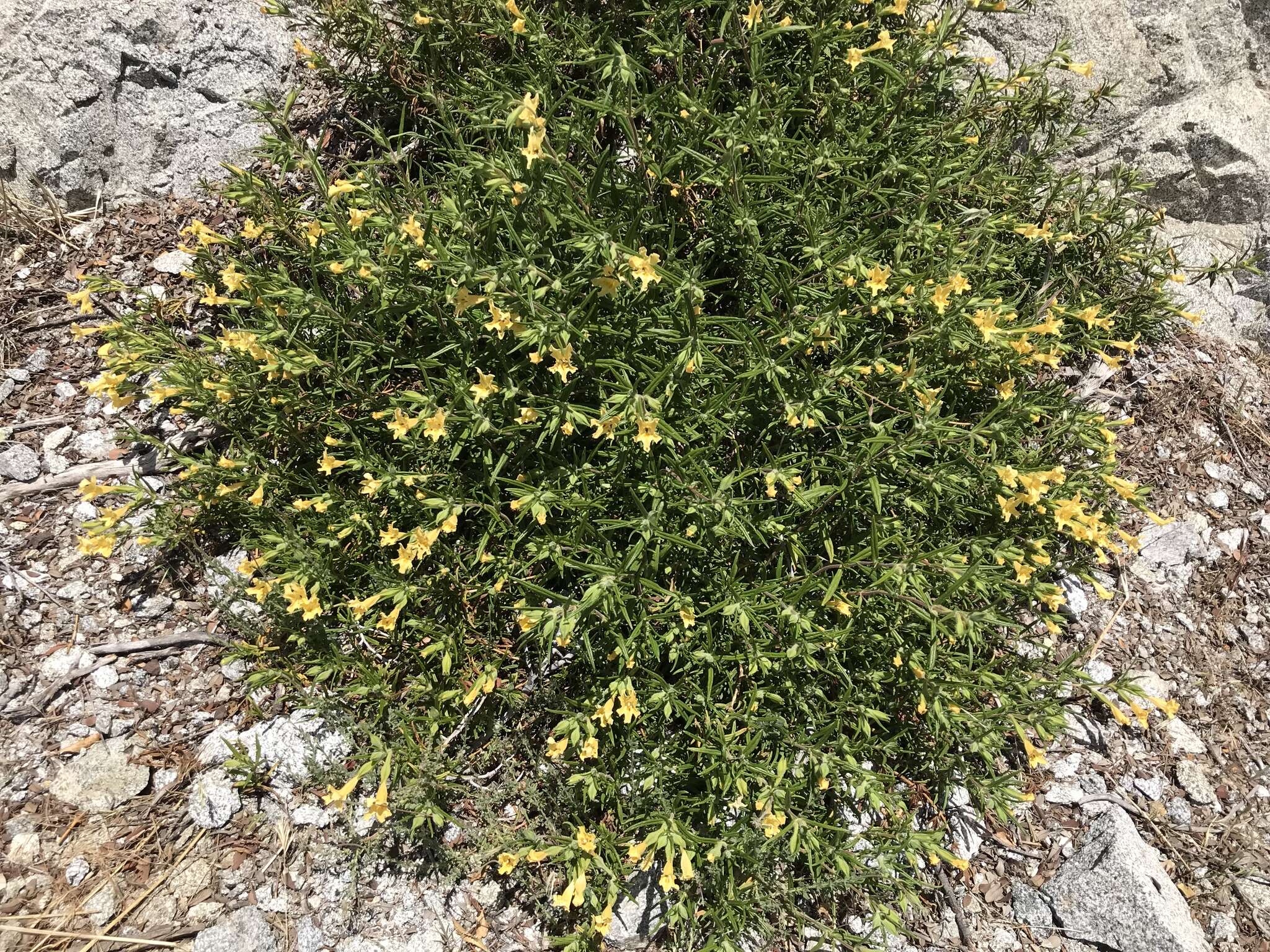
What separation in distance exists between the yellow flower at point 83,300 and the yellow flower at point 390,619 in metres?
2.22

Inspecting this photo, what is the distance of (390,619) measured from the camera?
10.3 ft

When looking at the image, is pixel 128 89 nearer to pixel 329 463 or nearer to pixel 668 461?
pixel 329 463

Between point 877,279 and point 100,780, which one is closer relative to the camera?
point 877,279

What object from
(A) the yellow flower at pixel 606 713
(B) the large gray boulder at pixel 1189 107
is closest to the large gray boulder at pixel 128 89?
(A) the yellow flower at pixel 606 713

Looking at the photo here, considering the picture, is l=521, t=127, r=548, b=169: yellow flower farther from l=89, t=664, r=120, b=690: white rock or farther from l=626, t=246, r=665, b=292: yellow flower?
l=89, t=664, r=120, b=690: white rock

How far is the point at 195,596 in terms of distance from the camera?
363 cm

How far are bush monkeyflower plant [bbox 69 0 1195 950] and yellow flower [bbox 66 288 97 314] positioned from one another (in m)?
0.08

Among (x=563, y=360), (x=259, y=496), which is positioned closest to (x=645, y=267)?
(x=563, y=360)

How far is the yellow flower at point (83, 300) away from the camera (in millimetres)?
3668

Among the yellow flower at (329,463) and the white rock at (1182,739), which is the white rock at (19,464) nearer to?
the yellow flower at (329,463)

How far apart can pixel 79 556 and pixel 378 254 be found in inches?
85.1

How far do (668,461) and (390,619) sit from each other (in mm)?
1349

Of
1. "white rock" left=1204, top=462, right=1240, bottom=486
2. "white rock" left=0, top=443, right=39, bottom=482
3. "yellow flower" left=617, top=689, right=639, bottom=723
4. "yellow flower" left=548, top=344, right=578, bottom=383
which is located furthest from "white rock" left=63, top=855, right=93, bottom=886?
"white rock" left=1204, top=462, right=1240, bottom=486

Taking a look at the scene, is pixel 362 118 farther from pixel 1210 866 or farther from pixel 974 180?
pixel 1210 866
